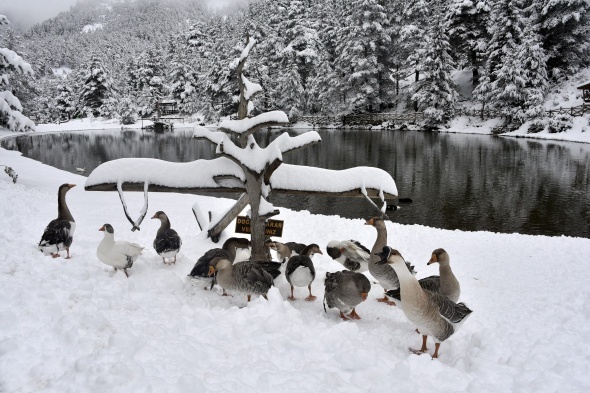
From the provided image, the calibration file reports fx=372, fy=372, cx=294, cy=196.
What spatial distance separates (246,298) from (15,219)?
759cm

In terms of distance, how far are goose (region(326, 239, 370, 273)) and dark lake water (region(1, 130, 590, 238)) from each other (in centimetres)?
873

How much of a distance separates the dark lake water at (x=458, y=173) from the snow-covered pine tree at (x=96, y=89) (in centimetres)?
4047

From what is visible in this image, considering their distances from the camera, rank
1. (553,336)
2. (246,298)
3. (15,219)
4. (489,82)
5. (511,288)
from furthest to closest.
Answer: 1. (489,82)
2. (15,219)
3. (511,288)
4. (246,298)
5. (553,336)

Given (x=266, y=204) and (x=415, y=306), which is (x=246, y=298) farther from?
(x=415, y=306)

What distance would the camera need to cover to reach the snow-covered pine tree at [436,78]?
1849 inches

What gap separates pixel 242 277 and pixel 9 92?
19281mm

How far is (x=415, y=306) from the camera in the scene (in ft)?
15.0

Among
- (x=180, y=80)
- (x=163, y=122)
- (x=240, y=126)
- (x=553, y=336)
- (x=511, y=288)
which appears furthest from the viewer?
(x=180, y=80)

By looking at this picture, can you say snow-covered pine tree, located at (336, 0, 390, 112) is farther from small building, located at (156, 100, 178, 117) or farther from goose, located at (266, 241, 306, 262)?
goose, located at (266, 241, 306, 262)

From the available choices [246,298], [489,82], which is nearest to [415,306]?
[246,298]

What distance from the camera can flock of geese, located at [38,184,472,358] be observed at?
4.64 metres

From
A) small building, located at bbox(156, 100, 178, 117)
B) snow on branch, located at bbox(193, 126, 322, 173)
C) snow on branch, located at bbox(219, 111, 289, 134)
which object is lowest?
snow on branch, located at bbox(193, 126, 322, 173)

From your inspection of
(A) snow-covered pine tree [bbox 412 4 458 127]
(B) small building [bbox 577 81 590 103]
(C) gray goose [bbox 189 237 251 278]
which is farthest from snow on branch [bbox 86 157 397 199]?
(A) snow-covered pine tree [bbox 412 4 458 127]

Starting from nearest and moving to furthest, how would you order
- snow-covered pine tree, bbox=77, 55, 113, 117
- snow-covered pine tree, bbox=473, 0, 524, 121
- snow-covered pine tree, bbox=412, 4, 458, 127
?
snow-covered pine tree, bbox=473, 0, 524, 121 < snow-covered pine tree, bbox=412, 4, 458, 127 < snow-covered pine tree, bbox=77, 55, 113, 117
